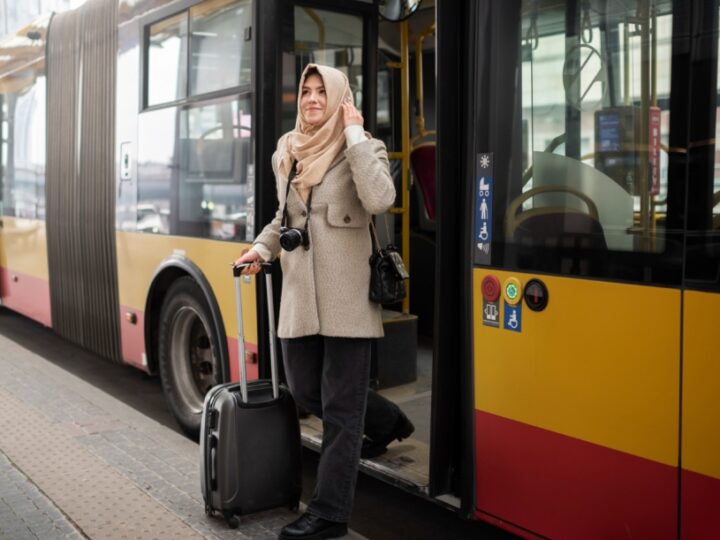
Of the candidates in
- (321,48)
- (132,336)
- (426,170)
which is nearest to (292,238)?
(321,48)

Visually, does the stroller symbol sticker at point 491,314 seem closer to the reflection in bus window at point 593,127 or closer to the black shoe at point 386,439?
the reflection in bus window at point 593,127

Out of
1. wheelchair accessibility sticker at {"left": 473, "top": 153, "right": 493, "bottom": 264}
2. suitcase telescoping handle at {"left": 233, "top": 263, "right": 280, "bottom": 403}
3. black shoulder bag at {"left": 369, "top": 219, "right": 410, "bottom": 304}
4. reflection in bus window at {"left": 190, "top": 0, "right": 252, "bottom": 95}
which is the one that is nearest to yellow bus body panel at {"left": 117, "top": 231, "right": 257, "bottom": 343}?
suitcase telescoping handle at {"left": 233, "top": 263, "right": 280, "bottom": 403}

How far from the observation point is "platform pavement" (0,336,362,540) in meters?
3.51

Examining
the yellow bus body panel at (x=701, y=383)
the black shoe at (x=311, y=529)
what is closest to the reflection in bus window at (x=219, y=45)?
the black shoe at (x=311, y=529)

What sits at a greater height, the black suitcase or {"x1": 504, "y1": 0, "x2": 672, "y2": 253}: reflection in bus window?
{"x1": 504, "y1": 0, "x2": 672, "y2": 253}: reflection in bus window

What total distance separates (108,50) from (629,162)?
4.02 m

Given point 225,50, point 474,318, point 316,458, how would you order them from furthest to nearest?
point 316,458 < point 225,50 < point 474,318

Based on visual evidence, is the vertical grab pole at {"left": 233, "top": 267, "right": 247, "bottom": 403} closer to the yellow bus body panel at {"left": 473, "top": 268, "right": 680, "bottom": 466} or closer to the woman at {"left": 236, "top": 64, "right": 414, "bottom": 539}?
the woman at {"left": 236, "top": 64, "right": 414, "bottom": 539}

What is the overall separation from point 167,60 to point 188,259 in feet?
3.73

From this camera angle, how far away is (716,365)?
2297 millimetres

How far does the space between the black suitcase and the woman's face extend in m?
0.62

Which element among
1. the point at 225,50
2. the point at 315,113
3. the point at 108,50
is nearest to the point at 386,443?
the point at 315,113

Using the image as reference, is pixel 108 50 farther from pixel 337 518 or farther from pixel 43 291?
pixel 337 518

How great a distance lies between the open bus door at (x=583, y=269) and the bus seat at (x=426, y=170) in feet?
11.4
